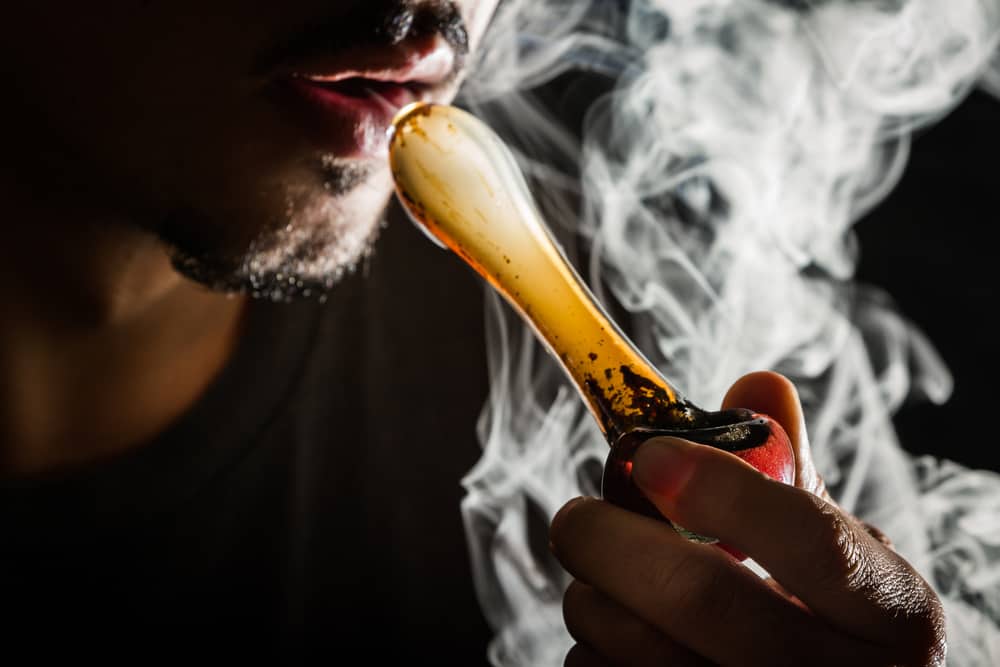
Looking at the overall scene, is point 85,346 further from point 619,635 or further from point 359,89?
point 619,635

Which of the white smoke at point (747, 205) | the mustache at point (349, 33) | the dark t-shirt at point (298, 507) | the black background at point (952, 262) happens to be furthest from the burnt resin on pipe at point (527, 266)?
the black background at point (952, 262)

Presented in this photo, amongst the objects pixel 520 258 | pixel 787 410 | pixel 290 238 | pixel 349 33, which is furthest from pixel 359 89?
pixel 787 410

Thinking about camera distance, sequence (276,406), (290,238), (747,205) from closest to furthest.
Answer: (290,238) < (276,406) < (747,205)

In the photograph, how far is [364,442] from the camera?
1241 millimetres

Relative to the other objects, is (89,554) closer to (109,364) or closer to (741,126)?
(109,364)

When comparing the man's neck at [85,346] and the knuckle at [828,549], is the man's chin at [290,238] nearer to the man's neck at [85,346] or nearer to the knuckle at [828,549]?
the man's neck at [85,346]

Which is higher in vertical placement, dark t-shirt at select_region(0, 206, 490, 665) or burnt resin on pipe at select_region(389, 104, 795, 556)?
burnt resin on pipe at select_region(389, 104, 795, 556)

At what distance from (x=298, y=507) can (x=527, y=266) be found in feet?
2.51

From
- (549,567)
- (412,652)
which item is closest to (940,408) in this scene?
(549,567)

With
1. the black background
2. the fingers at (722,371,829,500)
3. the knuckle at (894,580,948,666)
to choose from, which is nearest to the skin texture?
the fingers at (722,371,829,500)

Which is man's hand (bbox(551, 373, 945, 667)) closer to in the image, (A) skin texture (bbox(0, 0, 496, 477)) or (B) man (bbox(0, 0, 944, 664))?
(B) man (bbox(0, 0, 944, 664))

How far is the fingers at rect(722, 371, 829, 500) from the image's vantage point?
61 cm

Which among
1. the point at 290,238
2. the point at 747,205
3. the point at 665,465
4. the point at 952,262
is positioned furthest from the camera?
the point at 747,205

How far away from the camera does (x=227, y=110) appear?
2.38 ft
